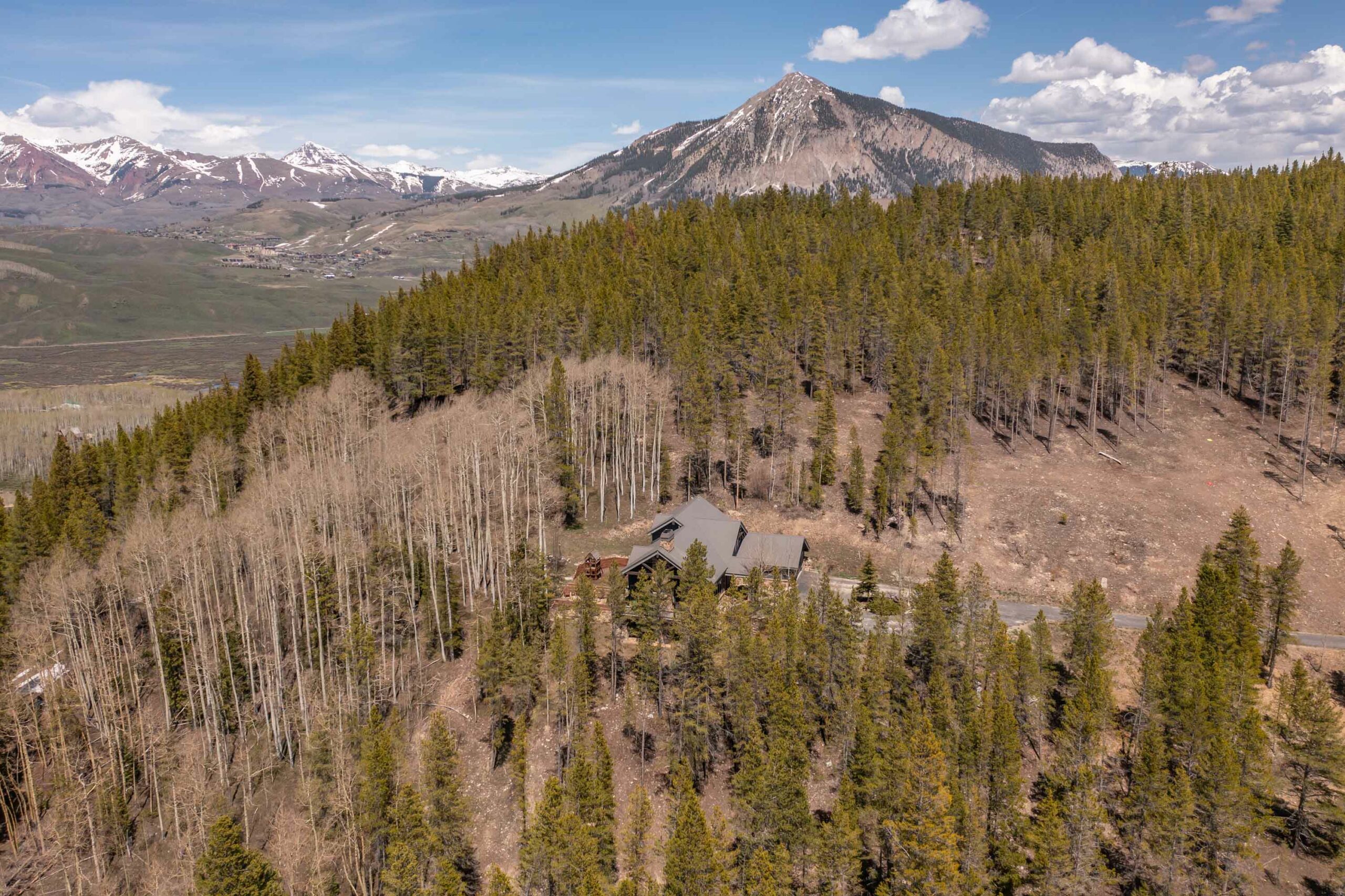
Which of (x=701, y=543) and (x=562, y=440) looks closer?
(x=701, y=543)

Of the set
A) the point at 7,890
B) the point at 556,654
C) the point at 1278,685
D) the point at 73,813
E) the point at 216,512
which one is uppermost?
the point at 216,512

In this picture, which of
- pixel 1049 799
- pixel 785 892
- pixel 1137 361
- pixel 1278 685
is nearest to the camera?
pixel 785 892

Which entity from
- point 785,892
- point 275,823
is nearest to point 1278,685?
point 785,892

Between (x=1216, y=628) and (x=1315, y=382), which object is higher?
(x=1315, y=382)

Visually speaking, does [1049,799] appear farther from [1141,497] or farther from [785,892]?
[1141,497]

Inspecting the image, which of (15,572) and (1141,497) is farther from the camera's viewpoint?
(1141,497)

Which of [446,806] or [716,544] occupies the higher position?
[716,544]

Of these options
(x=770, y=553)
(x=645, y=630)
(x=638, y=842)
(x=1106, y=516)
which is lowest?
(x=638, y=842)

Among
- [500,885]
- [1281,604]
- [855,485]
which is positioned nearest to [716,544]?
[855,485]

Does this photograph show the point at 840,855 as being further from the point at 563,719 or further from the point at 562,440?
the point at 562,440
